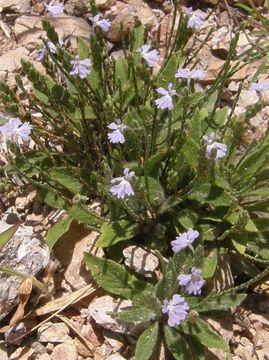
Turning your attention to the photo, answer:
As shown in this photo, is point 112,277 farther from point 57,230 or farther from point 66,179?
point 66,179

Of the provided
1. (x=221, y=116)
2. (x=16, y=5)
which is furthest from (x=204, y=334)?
(x=16, y=5)

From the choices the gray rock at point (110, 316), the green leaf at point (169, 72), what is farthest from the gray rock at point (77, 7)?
the gray rock at point (110, 316)

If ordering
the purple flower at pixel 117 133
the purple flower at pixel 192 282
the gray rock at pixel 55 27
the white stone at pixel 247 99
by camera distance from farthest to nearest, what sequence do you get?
1. the gray rock at pixel 55 27
2. the white stone at pixel 247 99
3. the purple flower at pixel 117 133
4. the purple flower at pixel 192 282

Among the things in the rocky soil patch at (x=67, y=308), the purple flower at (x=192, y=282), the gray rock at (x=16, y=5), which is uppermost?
the gray rock at (x=16, y=5)

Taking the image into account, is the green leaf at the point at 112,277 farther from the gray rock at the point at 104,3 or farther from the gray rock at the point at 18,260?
the gray rock at the point at 104,3

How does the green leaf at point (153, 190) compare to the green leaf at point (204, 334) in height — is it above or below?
above

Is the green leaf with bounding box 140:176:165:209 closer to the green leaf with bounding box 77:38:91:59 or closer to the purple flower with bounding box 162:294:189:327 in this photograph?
the purple flower with bounding box 162:294:189:327
